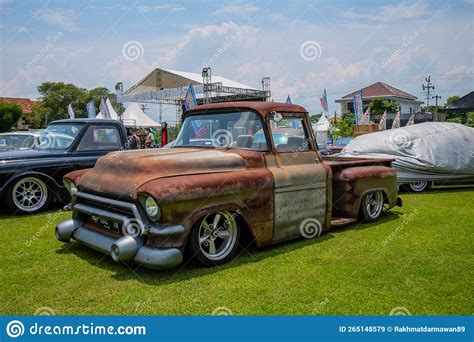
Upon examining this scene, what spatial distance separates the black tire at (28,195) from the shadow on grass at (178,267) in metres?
2.57

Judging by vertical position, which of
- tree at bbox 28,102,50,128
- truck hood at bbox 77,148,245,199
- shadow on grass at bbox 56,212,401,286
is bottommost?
shadow on grass at bbox 56,212,401,286

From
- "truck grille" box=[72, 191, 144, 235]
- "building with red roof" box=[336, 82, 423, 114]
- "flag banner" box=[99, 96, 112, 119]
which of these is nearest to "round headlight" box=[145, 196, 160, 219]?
"truck grille" box=[72, 191, 144, 235]

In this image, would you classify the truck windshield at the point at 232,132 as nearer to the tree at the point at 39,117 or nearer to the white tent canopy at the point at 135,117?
the white tent canopy at the point at 135,117

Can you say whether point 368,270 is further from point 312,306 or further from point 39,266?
point 39,266

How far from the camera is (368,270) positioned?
4.84 metres

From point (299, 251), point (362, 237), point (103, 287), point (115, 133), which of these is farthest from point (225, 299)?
point (115, 133)

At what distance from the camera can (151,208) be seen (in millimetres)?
4500

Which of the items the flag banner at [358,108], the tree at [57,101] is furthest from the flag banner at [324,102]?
the tree at [57,101]

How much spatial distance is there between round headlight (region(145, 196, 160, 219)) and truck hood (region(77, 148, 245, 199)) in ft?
0.64

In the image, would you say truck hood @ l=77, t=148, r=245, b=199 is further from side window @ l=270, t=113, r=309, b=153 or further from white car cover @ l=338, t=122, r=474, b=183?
Answer: white car cover @ l=338, t=122, r=474, b=183

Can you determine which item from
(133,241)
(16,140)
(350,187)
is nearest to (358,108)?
(16,140)

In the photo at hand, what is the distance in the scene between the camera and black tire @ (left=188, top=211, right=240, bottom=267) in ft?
15.6

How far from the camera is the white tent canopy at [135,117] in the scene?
2989cm

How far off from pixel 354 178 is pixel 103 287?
13.4 feet
